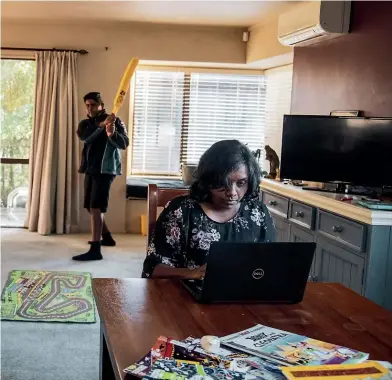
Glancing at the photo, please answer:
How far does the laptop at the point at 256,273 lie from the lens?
1.54m

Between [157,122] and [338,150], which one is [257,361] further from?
[157,122]

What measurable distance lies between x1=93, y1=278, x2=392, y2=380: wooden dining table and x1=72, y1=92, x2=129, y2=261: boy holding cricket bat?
9.95 ft

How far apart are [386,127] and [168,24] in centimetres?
316

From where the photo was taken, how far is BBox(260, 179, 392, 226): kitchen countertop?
2791 millimetres

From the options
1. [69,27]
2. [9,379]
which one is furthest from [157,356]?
[69,27]

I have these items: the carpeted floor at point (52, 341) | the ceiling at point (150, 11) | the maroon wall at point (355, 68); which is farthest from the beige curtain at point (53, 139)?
the maroon wall at point (355, 68)

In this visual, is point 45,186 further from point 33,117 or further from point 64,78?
point 64,78

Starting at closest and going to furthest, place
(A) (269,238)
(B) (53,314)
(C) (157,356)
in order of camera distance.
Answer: (C) (157,356) → (A) (269,238) → (B) (53,314)

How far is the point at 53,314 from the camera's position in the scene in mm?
3545

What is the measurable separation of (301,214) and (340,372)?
2.40 m

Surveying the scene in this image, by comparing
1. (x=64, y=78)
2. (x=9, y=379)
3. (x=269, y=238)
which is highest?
(x=64, y=78)

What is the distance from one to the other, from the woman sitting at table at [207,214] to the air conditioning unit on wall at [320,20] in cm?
212

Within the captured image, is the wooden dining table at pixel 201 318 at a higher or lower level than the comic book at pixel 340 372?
lower

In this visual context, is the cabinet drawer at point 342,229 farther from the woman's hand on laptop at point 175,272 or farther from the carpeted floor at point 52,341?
the carpeted floor at point 52,341
